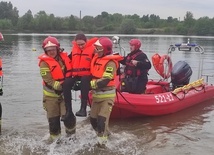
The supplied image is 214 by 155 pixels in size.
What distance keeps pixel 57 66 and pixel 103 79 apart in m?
0.72

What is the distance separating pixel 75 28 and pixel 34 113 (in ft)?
336

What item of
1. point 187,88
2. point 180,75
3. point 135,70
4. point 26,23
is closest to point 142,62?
point 135,70

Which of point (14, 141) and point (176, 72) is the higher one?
point (176, 72)

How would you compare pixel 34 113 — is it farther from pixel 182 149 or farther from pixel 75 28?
pixel 75 28

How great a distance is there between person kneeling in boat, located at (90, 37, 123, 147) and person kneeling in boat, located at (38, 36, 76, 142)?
1.42ft

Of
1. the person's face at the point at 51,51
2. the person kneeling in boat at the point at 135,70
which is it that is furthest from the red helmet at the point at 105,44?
the person kneeling in boat at the point at 135,70

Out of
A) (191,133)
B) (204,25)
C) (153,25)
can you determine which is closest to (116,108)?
(191,133)

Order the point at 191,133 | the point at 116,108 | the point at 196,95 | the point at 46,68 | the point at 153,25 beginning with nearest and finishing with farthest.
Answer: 1. the point at 46,68
2. the point at 191,133
3. the point at 116,108
4. the point at 196,95
5. the point at 153,25

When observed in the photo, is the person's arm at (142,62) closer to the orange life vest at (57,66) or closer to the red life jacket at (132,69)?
the red life jacket at (132,69)

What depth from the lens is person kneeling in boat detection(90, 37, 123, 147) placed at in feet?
18.1

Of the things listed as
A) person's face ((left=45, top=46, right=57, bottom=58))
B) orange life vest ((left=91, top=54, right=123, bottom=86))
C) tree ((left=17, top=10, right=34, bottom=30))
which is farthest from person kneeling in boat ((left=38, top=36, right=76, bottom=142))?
tree ((left=17, top=10, right=34, bottom=30))

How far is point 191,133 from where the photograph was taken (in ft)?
23.7

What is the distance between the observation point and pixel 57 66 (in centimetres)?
554

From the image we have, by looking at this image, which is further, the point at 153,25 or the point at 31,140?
the point at 153,25
